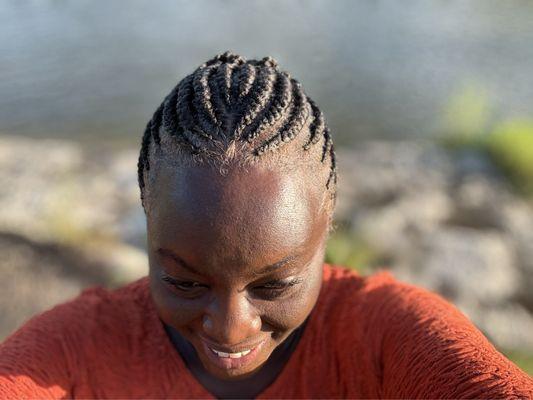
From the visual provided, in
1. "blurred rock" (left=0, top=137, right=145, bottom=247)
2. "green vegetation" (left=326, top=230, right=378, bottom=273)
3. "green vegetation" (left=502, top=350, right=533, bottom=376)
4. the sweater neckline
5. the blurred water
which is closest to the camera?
the sweater neckline

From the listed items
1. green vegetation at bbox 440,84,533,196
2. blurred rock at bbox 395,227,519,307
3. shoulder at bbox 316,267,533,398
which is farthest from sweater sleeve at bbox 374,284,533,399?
green vegetation at bbox 440,84,533,196

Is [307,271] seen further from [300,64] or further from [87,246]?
[300,64]

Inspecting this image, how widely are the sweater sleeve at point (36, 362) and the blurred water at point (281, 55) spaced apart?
2.96 meters

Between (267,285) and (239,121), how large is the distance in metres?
0.38

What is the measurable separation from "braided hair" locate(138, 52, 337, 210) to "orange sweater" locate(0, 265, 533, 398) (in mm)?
403

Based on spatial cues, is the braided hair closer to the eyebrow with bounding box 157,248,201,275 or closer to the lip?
the eyebrow with bounding box 157,248,201,275

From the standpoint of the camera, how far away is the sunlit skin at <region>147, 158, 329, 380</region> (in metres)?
1.17

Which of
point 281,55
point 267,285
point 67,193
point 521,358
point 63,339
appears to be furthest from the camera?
point 281,55

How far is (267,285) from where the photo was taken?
127cm

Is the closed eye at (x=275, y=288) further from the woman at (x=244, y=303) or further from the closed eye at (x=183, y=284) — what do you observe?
the closed eye at (x=183, y=284)

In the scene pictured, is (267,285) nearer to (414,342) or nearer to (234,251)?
(234,251)

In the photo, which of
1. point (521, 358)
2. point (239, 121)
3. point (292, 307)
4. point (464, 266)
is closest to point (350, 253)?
point (464, 266)

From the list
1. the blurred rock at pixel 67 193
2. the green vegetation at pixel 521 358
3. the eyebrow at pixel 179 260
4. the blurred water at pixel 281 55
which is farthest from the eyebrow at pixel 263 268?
the blurred water at pixel 281 55

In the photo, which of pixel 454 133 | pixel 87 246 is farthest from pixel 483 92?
pixel 87 246
